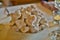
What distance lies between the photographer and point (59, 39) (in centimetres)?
65

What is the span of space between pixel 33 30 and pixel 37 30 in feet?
0.06

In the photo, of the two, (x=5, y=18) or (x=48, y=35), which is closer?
(x=48, y=35)

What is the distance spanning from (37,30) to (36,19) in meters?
0.05

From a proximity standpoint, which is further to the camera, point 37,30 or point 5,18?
point 5,18

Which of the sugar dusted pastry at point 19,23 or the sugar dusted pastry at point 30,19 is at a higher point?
the sugar dusted pastry at point 30,19

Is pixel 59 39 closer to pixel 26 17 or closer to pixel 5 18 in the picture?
pixel 26 17

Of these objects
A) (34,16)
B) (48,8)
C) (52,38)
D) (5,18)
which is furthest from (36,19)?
(48,8)

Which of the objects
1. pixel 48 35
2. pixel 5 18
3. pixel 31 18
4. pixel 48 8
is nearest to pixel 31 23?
pixel 31 18

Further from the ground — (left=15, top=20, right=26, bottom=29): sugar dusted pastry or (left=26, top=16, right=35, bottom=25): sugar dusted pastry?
(left=26, top=16, right=35, bottom=25): sugar dusted pastry

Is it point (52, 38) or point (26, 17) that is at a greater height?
point (26, 17)

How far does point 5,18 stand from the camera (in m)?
0.94

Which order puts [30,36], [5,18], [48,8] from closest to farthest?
[30,36], [5,18], [48,8]

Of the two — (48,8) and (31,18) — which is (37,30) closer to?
(31,18)

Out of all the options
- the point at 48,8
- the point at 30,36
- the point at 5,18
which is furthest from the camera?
the point at 48,8
